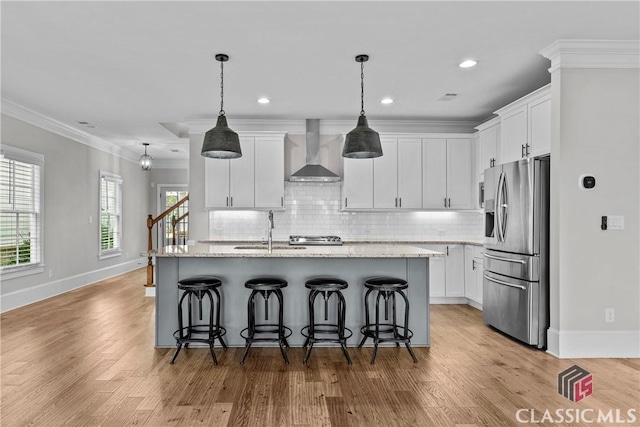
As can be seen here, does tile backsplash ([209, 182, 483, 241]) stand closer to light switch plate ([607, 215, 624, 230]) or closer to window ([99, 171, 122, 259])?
light switch plate ([607, 215, 624, 230])

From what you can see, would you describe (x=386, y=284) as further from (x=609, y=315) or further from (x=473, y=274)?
(x=473, y=274)

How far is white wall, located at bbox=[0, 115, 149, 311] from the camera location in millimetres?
5645

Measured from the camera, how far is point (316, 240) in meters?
5.92

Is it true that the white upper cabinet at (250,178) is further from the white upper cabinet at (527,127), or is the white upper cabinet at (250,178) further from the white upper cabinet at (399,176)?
the white upper cabinet at (527,127)

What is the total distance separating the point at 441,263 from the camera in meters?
5.85

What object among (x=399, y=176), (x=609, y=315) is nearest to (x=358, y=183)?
(x=399, y=176)

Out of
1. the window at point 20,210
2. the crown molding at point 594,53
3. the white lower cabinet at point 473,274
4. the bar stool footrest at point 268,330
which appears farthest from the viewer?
the white lower cabinet at point 473,274

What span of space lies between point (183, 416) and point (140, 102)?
4.06 m

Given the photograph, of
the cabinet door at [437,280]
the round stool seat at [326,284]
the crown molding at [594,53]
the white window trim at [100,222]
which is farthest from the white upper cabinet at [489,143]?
the white window trim at [100,222]

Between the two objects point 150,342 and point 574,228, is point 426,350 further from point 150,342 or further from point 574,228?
point 150,342

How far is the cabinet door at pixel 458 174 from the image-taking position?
614 cm

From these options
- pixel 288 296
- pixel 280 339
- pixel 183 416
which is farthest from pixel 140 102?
pixel 183 416

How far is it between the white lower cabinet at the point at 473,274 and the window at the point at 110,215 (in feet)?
21.4

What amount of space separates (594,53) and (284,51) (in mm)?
2666
